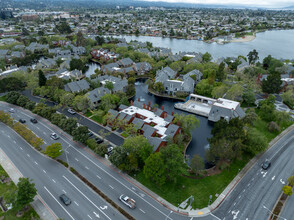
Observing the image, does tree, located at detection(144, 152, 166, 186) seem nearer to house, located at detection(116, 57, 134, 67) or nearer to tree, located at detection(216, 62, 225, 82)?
tree, located at detection(216, 62, 225, 82)

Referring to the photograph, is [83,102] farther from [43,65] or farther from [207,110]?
[43,65]

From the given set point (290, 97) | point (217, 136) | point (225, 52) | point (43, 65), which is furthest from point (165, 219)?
point (225, 52)

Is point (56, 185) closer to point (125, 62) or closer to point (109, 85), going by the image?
point (109, 85)

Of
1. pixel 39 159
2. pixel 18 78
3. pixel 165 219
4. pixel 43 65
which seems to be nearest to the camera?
pixel 165 219

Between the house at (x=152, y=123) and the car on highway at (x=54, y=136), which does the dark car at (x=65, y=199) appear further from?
the car on highway at (x=54, y=136)

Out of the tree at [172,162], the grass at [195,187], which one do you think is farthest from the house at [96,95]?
the tree at [172,162]

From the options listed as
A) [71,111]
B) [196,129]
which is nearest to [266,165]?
[196,129]
